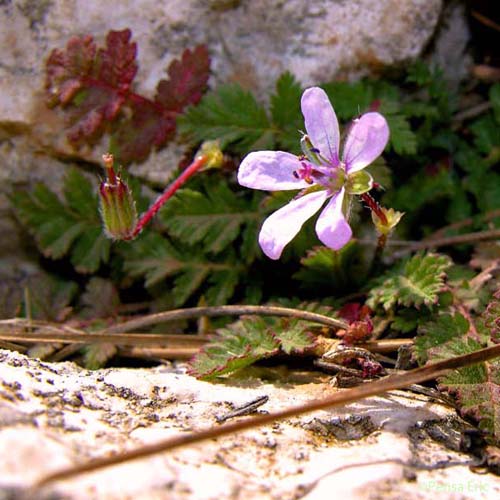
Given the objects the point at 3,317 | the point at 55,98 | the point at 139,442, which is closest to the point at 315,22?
the point at 55,98

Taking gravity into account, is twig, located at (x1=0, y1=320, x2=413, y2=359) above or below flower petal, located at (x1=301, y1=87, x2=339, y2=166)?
below

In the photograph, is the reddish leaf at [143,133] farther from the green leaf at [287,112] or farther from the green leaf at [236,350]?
the green leaf at [236,350]

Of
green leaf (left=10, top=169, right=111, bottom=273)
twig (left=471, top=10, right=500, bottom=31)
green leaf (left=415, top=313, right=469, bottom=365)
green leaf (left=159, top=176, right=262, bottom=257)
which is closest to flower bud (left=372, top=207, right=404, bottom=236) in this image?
green leaf (left=415, top=313, right=469, bottom=365)

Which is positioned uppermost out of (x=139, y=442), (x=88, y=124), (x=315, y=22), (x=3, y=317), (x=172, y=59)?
(x=315, y=22)

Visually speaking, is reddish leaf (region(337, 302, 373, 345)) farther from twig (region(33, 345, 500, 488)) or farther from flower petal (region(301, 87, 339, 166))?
flower petal (region(301, 87, 339, 166))

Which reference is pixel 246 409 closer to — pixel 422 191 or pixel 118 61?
pixel 422 191

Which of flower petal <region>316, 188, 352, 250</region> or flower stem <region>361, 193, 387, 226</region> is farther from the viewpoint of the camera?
flower stem <region>361, 193, 387, 226</region>

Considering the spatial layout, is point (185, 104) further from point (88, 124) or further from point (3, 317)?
point (3, 317)

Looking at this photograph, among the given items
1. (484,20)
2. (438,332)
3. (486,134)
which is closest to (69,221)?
(438,332)
